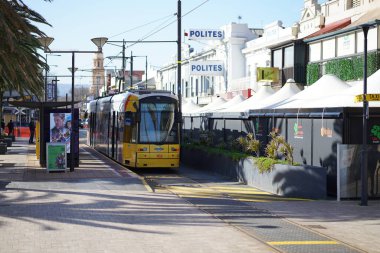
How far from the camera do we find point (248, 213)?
47.0 ft

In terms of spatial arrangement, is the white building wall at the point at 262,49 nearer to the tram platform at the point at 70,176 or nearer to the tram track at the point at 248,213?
the tram platform at the point at 70,176

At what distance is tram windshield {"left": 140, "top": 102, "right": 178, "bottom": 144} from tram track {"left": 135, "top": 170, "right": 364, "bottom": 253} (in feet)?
7.17

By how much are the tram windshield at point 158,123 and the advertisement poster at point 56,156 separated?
388 cm

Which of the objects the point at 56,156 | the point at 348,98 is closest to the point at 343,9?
the point at 348,98

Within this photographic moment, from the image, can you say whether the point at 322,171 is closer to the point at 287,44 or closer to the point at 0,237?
the point at 0,237

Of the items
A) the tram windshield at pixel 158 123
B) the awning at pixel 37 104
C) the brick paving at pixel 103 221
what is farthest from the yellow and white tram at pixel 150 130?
the brick paving at pixel 103 221

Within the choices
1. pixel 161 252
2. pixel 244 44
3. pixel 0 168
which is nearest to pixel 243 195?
pixel 161 252

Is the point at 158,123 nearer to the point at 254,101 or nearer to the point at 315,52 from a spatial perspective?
the point at 254,101

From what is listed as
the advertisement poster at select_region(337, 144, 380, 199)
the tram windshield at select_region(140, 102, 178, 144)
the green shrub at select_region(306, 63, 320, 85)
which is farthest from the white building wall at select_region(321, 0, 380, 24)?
the advertisement poster at select_region(337, 144, 380, 199)

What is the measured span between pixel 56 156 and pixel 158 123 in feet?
16.1

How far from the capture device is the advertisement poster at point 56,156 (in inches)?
842

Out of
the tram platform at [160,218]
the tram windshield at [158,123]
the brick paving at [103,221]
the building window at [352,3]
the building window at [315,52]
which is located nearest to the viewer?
the brick paving at [103,221]

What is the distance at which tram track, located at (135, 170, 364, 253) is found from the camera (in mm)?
10734

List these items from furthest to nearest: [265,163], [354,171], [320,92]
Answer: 1. [320,92]
2. [265,163]
3. [354,171]
